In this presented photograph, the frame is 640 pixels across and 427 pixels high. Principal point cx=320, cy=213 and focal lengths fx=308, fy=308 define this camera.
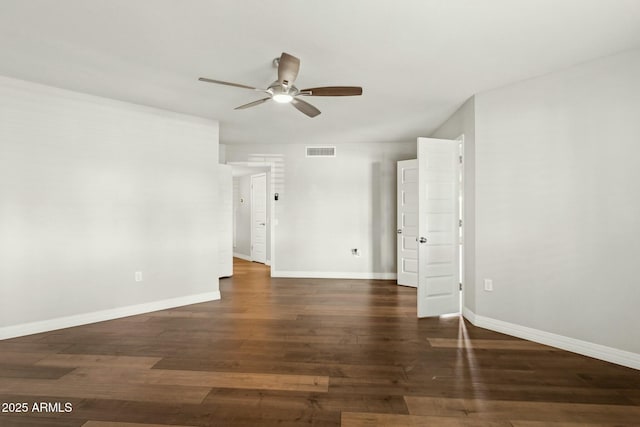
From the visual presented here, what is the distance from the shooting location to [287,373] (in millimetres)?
2418

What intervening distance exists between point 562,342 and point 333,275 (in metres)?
3.77

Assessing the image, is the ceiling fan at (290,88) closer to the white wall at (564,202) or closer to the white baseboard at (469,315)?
the white wall at (564,202)

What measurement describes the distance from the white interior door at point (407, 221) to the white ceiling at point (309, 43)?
6.62 ft

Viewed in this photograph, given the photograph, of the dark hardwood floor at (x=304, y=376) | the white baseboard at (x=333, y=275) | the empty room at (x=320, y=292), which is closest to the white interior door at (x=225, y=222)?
the white baseboard at (x=333, y=275)

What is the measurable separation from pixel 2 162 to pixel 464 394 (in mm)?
4626

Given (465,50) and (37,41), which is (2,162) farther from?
(465,50)

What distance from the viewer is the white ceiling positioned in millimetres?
2064

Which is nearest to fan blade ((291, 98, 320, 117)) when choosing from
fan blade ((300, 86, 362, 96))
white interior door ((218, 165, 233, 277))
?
fan blade ((300, 86, 362, 96))

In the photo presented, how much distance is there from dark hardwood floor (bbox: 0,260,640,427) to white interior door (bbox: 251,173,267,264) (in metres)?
3.94

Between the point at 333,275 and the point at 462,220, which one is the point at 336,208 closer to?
the point at 333,275

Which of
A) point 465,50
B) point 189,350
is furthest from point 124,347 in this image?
point 465,50

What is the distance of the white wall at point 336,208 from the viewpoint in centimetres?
604

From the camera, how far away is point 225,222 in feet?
20.7

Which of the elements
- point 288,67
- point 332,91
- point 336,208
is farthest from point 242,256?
point 288,67
